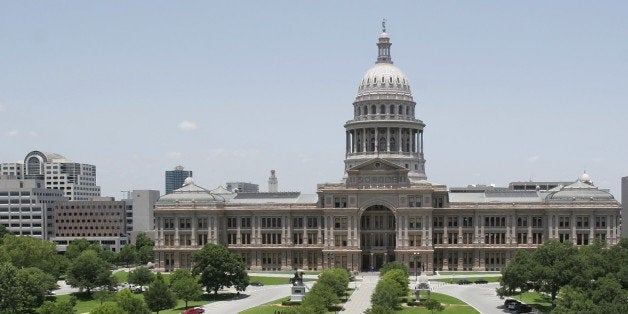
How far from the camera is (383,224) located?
185000 mm

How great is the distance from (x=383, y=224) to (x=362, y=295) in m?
45.6

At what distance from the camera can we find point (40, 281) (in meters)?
128

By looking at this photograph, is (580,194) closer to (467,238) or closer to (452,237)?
(467,238)

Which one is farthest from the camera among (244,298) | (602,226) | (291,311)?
(602,226)

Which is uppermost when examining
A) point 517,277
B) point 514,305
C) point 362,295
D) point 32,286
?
point 517,277

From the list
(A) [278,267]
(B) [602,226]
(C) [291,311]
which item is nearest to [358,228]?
(A) [278,267]

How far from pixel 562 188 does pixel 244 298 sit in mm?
78802

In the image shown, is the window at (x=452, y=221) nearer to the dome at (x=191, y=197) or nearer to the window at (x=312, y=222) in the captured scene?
the window at (x=312, y=222)

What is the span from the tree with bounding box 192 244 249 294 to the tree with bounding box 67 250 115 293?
16.0m

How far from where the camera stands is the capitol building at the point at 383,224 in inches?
7121

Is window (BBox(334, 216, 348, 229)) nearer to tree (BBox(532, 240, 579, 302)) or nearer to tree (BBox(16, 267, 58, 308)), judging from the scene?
tree (BBox(532, 240, 579, 302))

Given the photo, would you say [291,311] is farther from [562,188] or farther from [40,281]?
[562,188]

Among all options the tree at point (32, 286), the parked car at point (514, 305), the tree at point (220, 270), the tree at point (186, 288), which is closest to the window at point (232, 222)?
the tree at point (220, 270)

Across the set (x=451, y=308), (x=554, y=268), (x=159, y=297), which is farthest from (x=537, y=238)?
(x=159, y=297)
